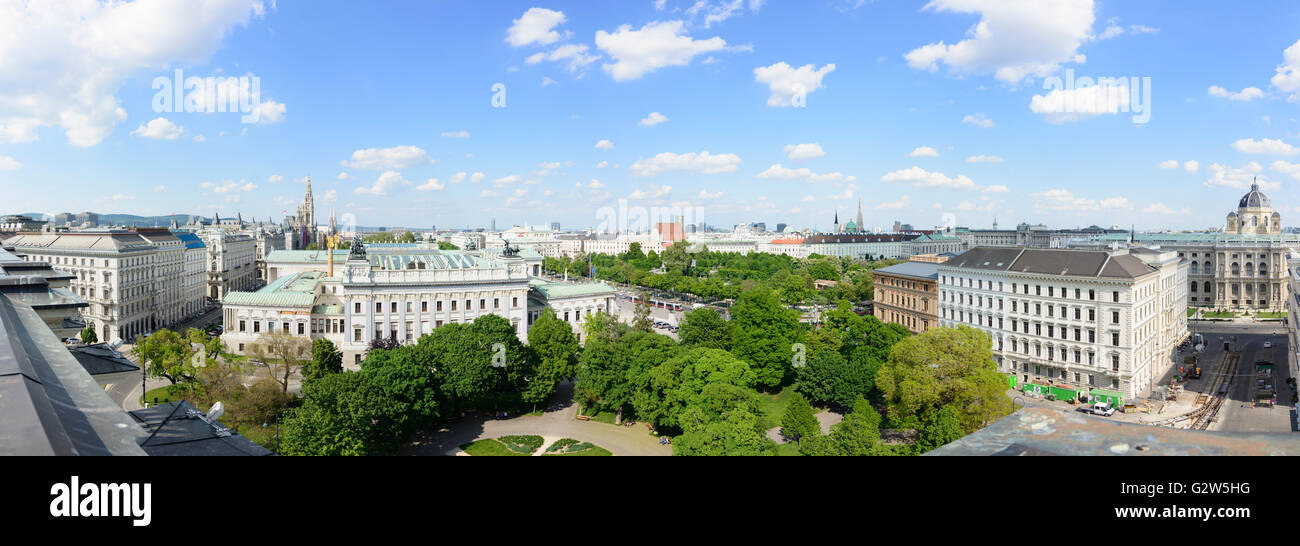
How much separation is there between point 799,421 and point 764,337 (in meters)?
13.9

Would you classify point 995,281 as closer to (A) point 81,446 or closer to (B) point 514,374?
(B) point 514,374

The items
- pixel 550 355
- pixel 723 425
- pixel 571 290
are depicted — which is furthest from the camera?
pixel 571 290

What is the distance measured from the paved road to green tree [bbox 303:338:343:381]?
8.92 metres

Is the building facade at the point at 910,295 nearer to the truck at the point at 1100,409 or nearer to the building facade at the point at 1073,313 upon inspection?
the building facade at the point at 1073,313

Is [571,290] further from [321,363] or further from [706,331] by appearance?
[321,363]

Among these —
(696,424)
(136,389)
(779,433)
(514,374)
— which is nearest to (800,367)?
(779,433)

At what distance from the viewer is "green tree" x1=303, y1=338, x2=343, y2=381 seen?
4088 cm

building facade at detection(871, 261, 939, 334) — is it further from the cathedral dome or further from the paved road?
the cathedral dome

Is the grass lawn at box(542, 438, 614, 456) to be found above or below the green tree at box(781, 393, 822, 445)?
below

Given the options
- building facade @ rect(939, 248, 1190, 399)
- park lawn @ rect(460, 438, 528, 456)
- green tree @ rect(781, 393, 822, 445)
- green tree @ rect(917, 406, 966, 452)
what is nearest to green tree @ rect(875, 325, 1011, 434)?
green tree @ rect(917, 406, 966, 452)

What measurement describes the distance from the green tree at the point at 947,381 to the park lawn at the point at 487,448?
67.0 feet

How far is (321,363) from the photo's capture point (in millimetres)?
41500

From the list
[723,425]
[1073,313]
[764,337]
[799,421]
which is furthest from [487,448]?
[1073,313]

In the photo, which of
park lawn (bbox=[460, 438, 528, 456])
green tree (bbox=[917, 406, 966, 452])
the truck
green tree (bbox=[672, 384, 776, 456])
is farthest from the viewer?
the truck
